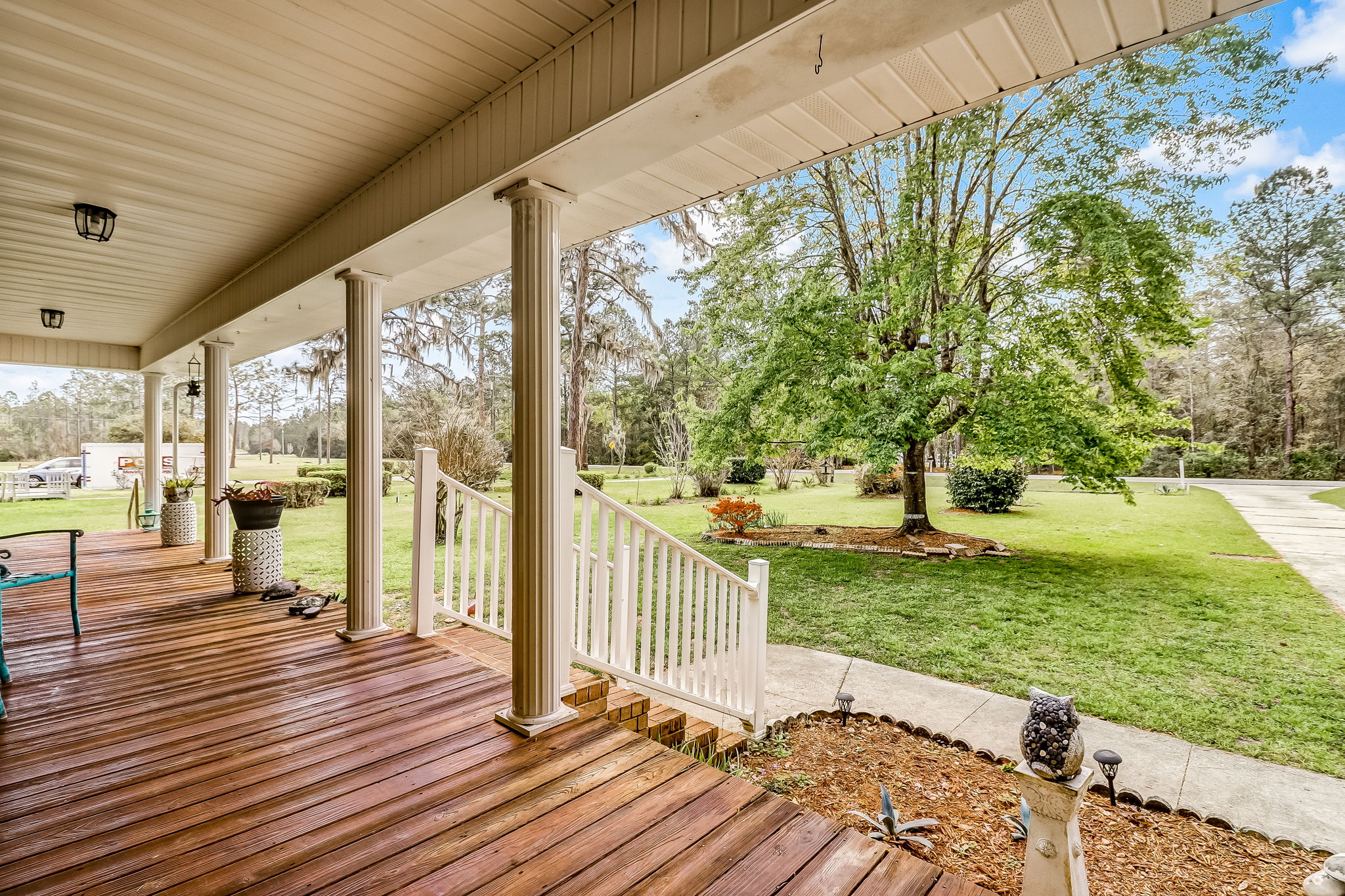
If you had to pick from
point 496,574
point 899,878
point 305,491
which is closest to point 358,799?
point 496,574

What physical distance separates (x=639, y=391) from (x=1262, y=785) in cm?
1323

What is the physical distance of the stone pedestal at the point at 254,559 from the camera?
426cm

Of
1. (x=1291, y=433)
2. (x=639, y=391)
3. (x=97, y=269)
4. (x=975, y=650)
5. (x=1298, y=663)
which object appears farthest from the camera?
(x=639, y=391)

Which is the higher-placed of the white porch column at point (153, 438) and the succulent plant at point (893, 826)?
the white porch column at point (153, 438)

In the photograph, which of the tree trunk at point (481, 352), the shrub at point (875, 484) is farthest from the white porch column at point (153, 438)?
the shrub at point (875, 484)

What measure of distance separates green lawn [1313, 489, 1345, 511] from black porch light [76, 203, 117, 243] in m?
13.3

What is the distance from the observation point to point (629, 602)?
111 inches

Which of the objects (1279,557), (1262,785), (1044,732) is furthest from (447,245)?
(1279,557)

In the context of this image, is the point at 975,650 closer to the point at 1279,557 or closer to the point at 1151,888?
the point at 1151,888

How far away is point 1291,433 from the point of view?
26.9ft

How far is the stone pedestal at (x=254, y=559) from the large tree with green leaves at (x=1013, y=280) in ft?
17.5

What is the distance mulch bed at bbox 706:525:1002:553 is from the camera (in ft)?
26.0

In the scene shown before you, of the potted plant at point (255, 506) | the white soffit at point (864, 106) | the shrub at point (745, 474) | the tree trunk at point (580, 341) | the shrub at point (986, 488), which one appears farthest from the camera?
the shrub at point (745, 474)

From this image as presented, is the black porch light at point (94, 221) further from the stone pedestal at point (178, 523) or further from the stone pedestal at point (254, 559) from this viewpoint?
the stone pedestal at point (178, 523)
